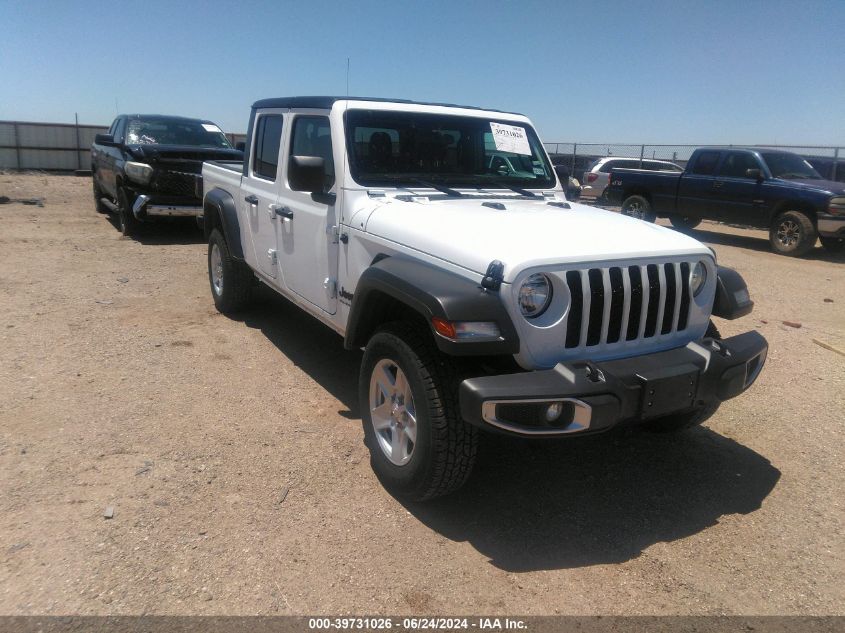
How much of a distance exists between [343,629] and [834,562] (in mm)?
2211

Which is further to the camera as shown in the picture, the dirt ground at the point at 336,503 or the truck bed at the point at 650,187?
the truck bed at the point at 650,187

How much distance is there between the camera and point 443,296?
277 cm

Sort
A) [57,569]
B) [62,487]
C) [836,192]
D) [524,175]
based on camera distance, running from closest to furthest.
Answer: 1. [57,569]
2. [62,487]
3. [524,175]
4. [836,192]

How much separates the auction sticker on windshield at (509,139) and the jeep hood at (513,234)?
0.75 meters

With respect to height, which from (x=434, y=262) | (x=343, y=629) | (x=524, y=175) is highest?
(x=524, y=175)

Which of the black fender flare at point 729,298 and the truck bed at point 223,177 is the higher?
the truck bed at point 223,177

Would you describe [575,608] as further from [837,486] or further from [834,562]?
[837,486]

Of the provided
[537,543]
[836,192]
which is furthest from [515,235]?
[836,192]

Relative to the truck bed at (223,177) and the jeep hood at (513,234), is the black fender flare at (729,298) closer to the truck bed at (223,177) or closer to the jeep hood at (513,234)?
the jeep hood at (513,234)

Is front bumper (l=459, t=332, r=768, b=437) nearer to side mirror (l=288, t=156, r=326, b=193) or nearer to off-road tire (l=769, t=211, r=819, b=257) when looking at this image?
side mirror (l=288, t=156, r=326, b=193)

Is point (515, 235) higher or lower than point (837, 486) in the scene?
higher

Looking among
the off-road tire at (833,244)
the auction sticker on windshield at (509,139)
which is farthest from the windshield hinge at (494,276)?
the off-road tire at (833,244)

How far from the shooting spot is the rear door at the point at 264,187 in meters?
4.92

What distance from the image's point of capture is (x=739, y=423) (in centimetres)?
432
